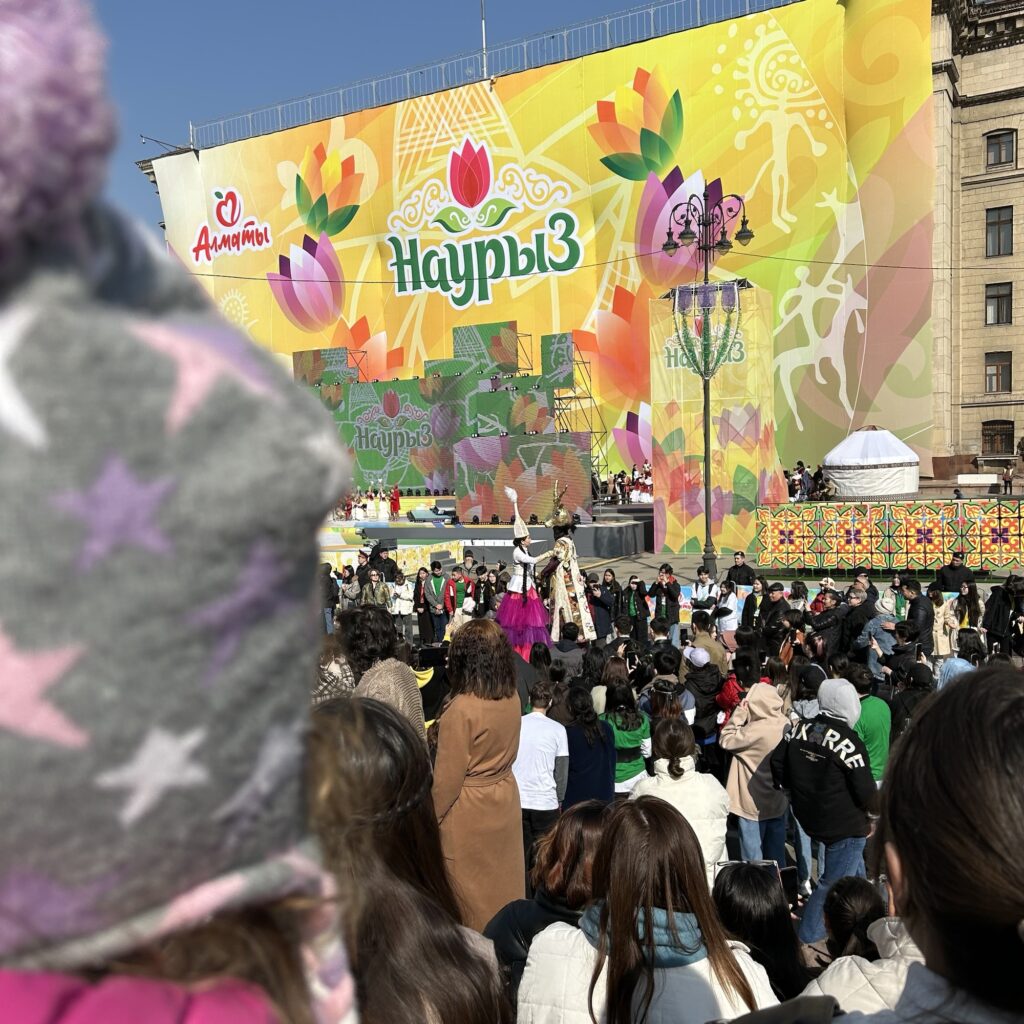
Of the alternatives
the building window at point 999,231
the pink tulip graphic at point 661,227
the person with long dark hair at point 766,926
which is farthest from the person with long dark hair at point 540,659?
the building window at point 999,231

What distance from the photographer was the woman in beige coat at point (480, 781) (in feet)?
11.2

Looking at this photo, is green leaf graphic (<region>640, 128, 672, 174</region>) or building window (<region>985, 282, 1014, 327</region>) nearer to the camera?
building window (<region>985, 282, 1014, 327</region>)

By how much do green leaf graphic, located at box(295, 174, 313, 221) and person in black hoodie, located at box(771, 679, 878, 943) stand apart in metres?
37.6

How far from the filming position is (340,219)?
37469 mm

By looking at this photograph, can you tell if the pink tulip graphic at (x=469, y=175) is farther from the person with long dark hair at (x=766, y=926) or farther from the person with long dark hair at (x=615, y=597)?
the person with long dark hair at (x=766, y=926)

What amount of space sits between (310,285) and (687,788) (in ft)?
123

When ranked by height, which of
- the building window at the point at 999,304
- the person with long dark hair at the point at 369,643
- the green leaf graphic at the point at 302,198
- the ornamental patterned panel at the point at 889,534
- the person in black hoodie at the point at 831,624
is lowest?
the ornamental patterned panel at the point at 889,534

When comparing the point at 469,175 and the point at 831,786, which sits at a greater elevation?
the point at 469,175

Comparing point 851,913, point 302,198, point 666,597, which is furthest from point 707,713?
point 302,198

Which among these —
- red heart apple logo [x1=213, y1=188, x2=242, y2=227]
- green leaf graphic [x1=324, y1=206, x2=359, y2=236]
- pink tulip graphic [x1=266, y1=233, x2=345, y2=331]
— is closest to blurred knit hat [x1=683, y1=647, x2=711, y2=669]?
pink tulip graphic [x1=266, y1=233, x2=345, y2=331]

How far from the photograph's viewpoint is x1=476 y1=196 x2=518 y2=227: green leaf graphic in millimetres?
33906

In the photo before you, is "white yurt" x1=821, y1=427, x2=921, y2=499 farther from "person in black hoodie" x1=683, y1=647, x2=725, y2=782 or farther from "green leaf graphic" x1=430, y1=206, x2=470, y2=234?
"green leaf graphic" x1=430, y1=206, x2=470, y2=234

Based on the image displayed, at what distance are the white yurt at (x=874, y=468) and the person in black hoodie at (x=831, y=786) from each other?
62.1 feet

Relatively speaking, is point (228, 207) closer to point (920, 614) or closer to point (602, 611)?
point (602, 611)
